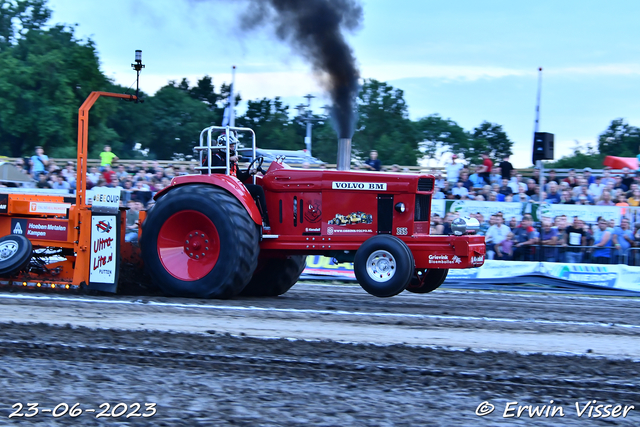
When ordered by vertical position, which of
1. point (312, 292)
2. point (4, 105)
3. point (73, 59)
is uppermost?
point (73, 59)

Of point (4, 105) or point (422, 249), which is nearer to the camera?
point (422, 249)

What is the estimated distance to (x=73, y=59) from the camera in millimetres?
38625

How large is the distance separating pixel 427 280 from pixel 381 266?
1041 mm

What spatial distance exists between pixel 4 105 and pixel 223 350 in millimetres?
33442

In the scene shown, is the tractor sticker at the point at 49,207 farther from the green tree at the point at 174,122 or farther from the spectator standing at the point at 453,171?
the green tree at the point at 174,122

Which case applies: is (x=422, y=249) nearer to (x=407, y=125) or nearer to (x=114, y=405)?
(x=114, y=405)

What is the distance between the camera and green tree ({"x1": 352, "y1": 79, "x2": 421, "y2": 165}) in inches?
1629

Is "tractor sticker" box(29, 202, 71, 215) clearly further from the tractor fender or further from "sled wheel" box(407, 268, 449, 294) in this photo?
"sled wheel" box(407, 268, 449, 294)

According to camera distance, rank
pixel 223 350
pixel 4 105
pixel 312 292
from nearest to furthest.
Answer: pixel 223 350 → pixel 312 292 → pixel 4 105

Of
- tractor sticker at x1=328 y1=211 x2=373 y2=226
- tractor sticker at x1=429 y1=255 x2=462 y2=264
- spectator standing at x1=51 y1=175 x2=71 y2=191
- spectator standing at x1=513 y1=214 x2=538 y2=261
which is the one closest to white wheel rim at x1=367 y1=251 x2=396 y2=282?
tractor sticker at x1=429 y1=255 x2=462 y2=264

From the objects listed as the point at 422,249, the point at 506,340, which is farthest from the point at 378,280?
the point at 506,340

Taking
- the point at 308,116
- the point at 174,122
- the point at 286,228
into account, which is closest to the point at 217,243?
the point at 286,228

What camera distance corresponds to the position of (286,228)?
909 centimetres

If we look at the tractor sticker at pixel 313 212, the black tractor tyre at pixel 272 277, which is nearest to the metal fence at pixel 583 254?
the black tractor tyre at pixel 272 277
